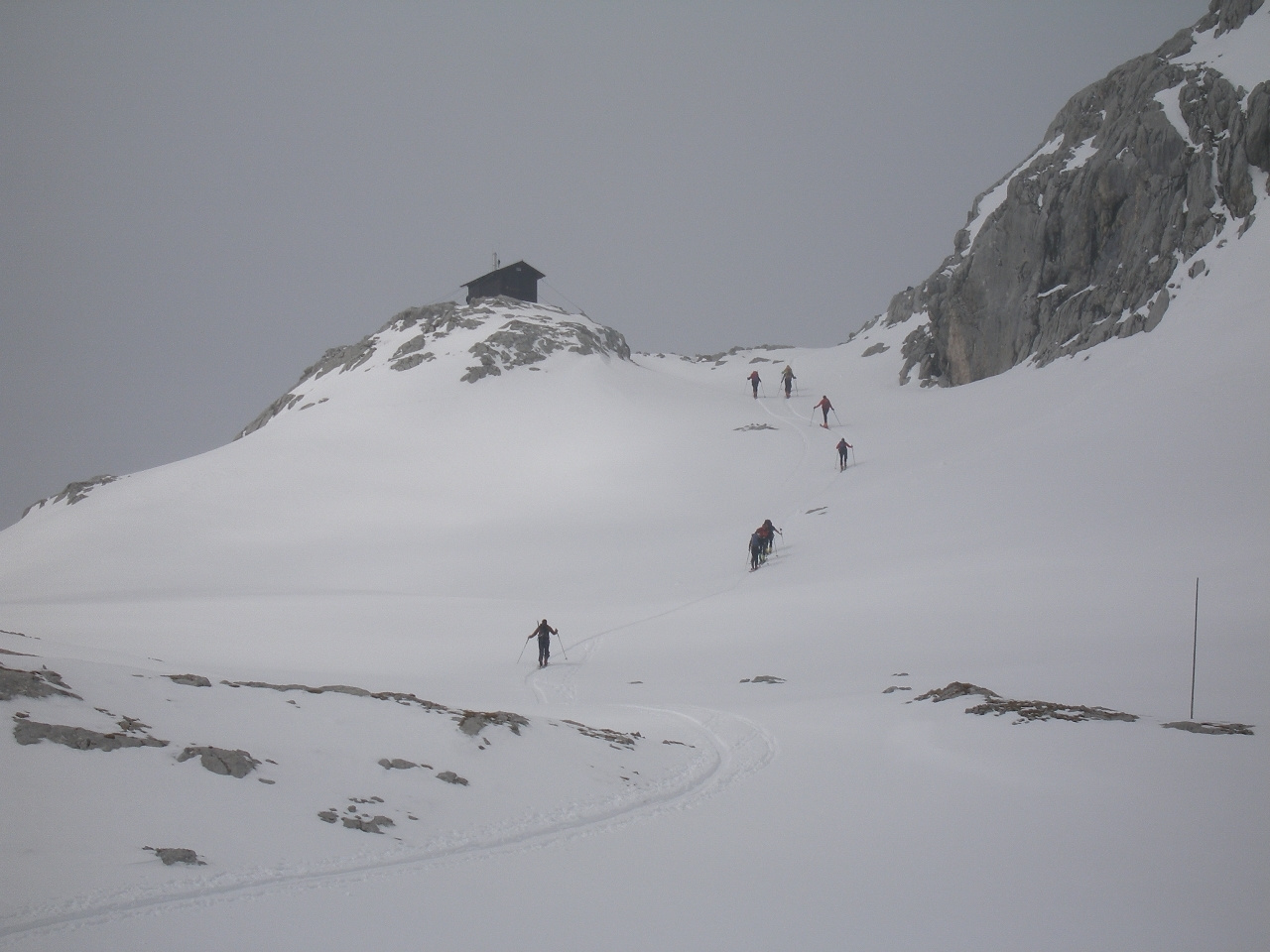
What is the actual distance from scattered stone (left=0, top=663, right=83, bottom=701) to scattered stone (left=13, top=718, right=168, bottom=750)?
0.62m

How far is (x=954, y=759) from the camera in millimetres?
9938

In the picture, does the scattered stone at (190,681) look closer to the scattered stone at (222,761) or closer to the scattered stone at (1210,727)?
the scattered stone at (222,761)

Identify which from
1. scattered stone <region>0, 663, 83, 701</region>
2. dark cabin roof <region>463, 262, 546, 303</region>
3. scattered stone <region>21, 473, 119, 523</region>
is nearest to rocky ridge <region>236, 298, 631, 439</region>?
dark cabin roof <region>463, 262, 546, 303</region>

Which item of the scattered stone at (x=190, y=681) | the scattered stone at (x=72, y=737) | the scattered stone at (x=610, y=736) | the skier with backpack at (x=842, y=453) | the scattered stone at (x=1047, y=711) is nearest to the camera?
the scattered stone at (x=72, y=737)

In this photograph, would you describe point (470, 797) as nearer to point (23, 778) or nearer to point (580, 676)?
point (23, 778)

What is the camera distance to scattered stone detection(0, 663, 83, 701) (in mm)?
7730

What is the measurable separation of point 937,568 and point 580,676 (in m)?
10.8

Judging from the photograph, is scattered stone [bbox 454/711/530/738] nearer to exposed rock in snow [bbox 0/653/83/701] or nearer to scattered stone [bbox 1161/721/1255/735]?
exposed rock in snow [bbox 0/653/83/701]

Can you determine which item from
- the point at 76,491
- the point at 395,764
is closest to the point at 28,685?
the point at 395,764

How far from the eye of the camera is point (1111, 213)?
4381 centimetres

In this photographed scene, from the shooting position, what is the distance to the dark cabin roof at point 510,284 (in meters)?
82.3

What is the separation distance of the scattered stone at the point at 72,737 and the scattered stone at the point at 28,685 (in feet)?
2.04

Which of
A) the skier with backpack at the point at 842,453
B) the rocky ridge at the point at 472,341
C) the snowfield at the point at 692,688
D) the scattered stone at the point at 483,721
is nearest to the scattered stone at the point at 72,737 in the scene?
the snowfield at the point at 692,688

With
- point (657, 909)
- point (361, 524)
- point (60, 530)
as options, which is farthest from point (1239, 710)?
point (60, 530)
